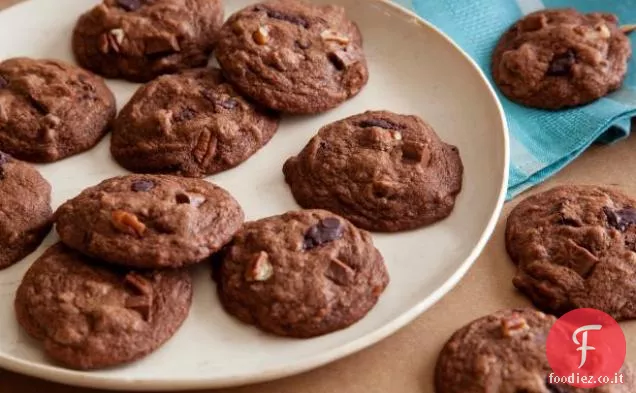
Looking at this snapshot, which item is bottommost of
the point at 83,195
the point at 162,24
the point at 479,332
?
the point at 479,332

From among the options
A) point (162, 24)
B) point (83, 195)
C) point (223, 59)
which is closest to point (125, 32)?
point (162, 24)

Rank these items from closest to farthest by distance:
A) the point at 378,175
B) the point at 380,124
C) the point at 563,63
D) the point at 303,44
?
the point at 378,175 < the point at 380,124 < the point at 303,44 < the point at 563,63

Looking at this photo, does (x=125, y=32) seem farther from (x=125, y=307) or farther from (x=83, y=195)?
(x=125, y=307)

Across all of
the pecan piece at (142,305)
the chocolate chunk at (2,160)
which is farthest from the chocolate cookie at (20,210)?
the pecan piece at (142,305)

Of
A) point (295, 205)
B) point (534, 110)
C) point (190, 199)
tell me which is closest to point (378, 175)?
point (295, 205)

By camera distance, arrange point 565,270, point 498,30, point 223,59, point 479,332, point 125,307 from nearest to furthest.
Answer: point 125,307 < point 479,332 < point 565,270 < point 223,59 < point 498,30

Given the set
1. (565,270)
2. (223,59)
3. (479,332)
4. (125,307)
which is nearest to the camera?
(125,307)

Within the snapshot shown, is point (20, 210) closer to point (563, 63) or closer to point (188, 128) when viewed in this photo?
point (188, 128)
